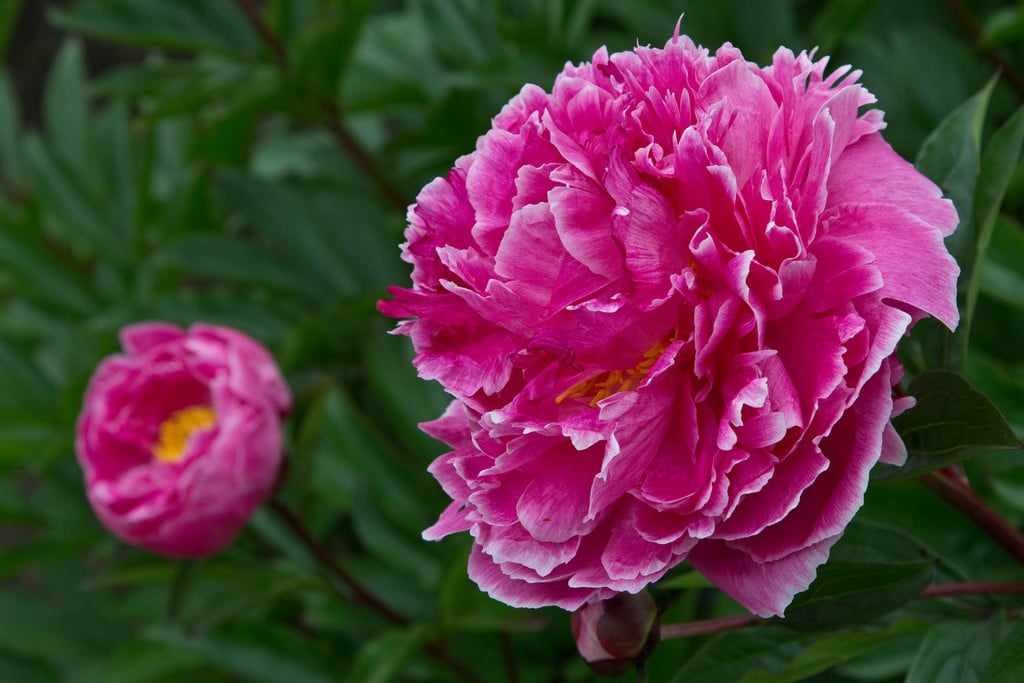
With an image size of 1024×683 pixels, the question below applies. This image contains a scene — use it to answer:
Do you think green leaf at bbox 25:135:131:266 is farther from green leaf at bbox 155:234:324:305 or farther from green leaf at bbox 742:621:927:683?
green leaf at bbox 742:621:927:683

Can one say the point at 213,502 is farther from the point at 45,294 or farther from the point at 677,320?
the point at 45,294

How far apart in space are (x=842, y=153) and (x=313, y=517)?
35.2 inches

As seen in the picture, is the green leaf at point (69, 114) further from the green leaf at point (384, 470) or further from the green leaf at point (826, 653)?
the green leaf at point (826, 653)

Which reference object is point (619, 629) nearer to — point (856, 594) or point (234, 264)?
point (856, 594)

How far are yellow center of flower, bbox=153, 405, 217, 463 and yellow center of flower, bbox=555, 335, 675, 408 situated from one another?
631 mm

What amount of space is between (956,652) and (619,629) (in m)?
0.20

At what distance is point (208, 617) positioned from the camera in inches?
38.9

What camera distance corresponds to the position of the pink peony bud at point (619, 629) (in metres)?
0.52

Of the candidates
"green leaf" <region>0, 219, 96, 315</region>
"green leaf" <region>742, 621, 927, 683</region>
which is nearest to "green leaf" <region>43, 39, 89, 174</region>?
"green leaf" <region>0, 219, 96, 315</region>

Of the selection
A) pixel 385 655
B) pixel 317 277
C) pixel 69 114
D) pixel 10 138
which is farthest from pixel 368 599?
pixel 10 138

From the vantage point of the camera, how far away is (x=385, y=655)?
931 millimetres

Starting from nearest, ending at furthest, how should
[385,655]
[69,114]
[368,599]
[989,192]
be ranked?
[989,192]
[385,655]
[368,599]
[69,114]

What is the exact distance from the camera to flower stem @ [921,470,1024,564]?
1.74 feet

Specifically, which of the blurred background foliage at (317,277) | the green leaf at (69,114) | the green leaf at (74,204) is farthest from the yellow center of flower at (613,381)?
the green leaf at (69,114)
